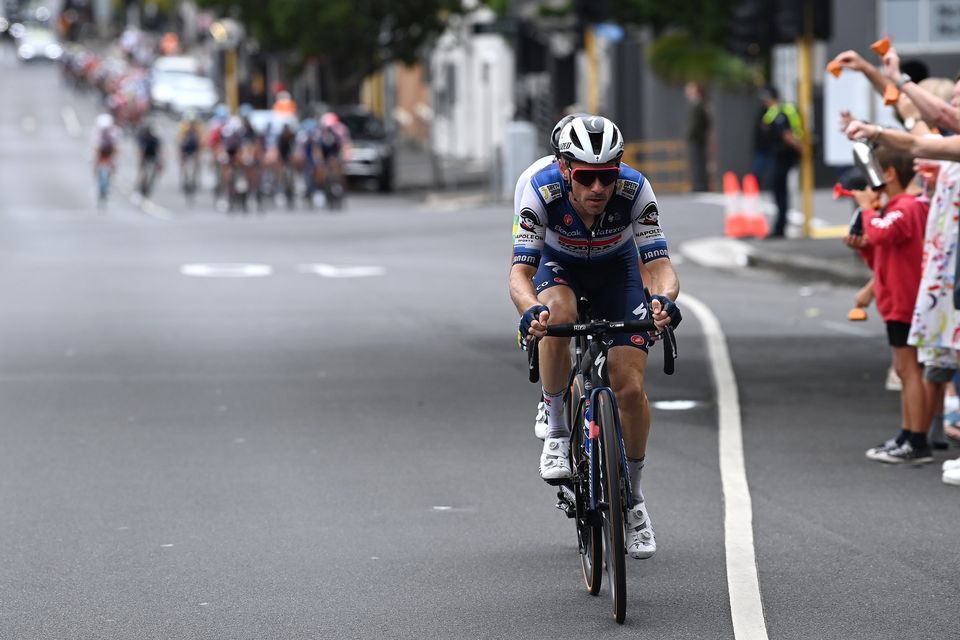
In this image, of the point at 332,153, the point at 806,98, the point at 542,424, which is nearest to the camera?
the point at 542,424

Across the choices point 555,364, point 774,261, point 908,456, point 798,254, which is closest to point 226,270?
point 774,261

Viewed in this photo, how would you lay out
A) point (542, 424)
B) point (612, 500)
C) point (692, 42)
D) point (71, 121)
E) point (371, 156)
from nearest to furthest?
point (612, 500)
point (542, 424)
point (692, 42)
point (371, 156)
point (71, 121)

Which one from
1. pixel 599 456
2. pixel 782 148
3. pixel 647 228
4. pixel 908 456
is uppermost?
pixel 647 228

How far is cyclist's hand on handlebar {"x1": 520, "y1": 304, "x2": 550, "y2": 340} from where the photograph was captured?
264 inches

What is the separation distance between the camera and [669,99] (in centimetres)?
4191

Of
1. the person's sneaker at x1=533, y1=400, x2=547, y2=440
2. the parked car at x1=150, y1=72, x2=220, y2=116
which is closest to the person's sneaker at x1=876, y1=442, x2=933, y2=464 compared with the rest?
the person's sneaker at x1=533, y1=400, x2=547, y2=440

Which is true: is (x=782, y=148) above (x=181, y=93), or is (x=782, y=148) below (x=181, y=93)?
below

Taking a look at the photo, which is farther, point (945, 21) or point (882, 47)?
point (945, 21)

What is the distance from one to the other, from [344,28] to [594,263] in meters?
43.8

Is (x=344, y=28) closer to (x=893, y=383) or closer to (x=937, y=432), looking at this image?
(x=893, y=383)

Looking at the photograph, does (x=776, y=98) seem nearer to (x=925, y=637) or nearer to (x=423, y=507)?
(x=423, y=507)

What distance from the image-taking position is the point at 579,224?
7.23m

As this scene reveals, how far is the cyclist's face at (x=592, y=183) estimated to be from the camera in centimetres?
695

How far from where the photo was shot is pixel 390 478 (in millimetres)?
9594
